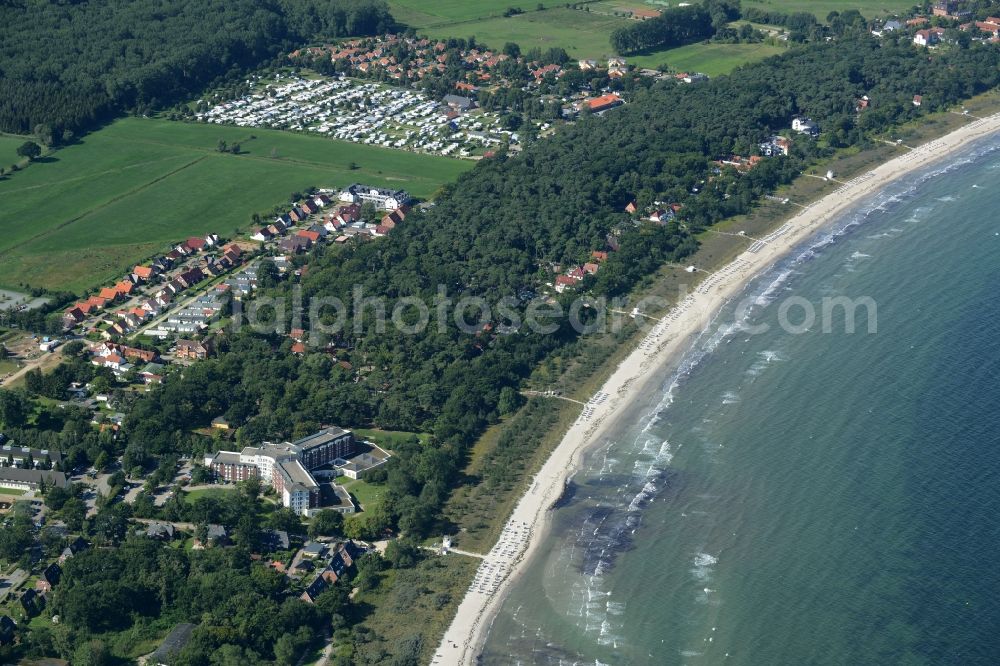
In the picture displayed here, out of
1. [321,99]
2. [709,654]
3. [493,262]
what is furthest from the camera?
[321,99]

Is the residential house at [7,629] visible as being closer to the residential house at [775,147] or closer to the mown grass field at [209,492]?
the mown grass field at [209,492]

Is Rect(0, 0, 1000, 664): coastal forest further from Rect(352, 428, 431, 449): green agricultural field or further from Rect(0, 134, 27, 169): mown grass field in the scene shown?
Rect(0, 134, 27, 169): mown grass field

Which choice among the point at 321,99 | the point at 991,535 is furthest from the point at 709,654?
the point at 321,99

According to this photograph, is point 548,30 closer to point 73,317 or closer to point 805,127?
point 805,127

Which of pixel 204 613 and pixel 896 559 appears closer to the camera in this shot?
pixel 204 613

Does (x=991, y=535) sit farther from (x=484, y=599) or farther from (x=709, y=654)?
(x=484, y=599)

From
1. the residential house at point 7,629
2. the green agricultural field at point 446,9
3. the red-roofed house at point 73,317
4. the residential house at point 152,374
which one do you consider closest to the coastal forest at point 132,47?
the green agricultural field at point 446,9

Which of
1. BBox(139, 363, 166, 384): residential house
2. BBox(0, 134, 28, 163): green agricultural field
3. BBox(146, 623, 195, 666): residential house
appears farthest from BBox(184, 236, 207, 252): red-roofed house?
BBox(146, 623, 195, 666): residential house
